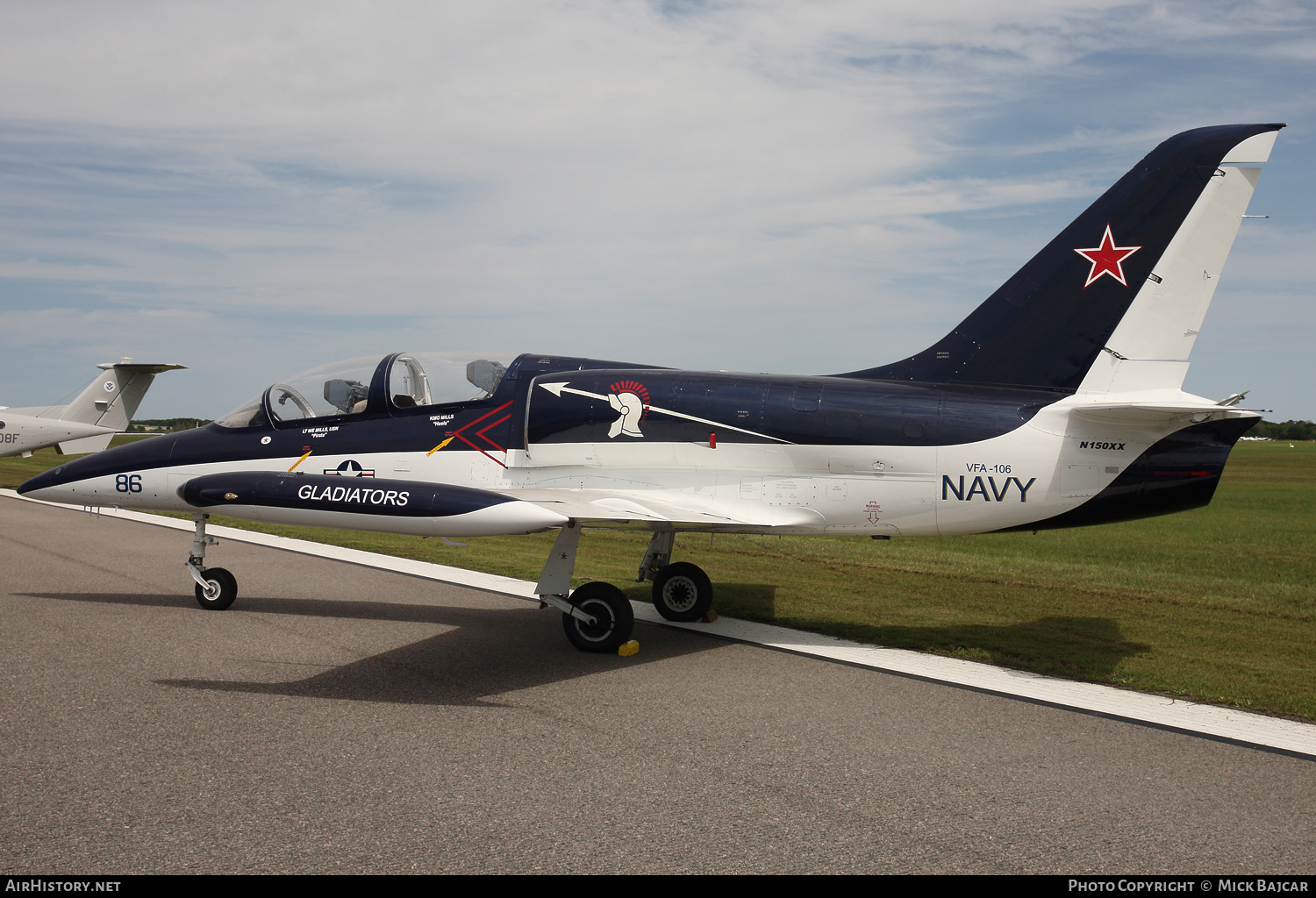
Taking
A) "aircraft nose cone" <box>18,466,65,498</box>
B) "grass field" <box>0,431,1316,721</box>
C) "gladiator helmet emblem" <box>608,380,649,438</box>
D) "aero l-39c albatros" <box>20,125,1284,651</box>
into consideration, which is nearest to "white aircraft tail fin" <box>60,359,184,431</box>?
"grass field" <box>0,431,1316,721</box>

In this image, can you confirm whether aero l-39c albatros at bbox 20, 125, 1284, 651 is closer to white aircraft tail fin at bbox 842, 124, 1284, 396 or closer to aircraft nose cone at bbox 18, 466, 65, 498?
white aircraft tail fin at bbox 842, 124, 1284, 396

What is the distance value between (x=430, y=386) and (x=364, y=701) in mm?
4250

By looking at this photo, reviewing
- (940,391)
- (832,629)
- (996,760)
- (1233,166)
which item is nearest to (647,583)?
(832,629)

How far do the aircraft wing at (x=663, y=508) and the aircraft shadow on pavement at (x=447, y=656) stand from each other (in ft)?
4.72

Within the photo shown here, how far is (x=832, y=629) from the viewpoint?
10406 mm

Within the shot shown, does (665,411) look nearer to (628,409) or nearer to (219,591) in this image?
(628,409)

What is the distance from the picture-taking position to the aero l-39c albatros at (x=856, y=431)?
837cm

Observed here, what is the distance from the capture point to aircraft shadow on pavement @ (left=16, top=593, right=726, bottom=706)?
7.48m

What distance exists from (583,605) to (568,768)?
11.3ft

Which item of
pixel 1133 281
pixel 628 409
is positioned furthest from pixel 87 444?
pixel 1133 281

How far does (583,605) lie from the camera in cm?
916

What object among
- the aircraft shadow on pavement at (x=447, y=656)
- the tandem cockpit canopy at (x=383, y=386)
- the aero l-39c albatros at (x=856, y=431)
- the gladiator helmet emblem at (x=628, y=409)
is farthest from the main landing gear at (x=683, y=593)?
the tandem cockpit canopy at (x=383, y=386)

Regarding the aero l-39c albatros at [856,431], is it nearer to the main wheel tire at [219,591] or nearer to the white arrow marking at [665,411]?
the white arrow marking at [665,411]

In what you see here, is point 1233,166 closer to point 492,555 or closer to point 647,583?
point 647,583
